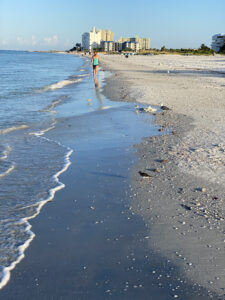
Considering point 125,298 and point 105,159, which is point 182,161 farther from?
point 125,298

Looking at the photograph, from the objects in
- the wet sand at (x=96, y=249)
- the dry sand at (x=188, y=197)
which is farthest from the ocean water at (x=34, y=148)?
the dry sand at (x=188, y=197)

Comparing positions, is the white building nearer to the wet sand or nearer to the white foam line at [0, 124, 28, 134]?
the white foam line at [0, 124, 28, 134]

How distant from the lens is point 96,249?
332cm

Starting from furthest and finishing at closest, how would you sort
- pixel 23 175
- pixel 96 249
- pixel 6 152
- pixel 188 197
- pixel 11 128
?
1. pixel 11 128
2. pixel 6 152
3. pixel 23 175
4. pixel 188 197
5. pixel 96 249

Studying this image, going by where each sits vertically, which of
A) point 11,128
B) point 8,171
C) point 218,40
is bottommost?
point 11,128

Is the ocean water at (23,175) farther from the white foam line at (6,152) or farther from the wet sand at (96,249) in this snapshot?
the wet sand at (96,249)

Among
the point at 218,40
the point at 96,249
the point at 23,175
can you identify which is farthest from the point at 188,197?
the point at 218,40

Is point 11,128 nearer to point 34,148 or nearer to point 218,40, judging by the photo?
point 34,148

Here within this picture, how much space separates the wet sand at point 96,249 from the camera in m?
2.74

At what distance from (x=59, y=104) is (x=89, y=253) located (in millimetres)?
11025

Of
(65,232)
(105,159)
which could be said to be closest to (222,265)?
(65,232)

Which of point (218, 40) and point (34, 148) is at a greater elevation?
Answer: point (218, 40)

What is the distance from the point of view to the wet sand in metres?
2.74

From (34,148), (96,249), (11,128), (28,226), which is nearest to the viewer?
(96,249)
